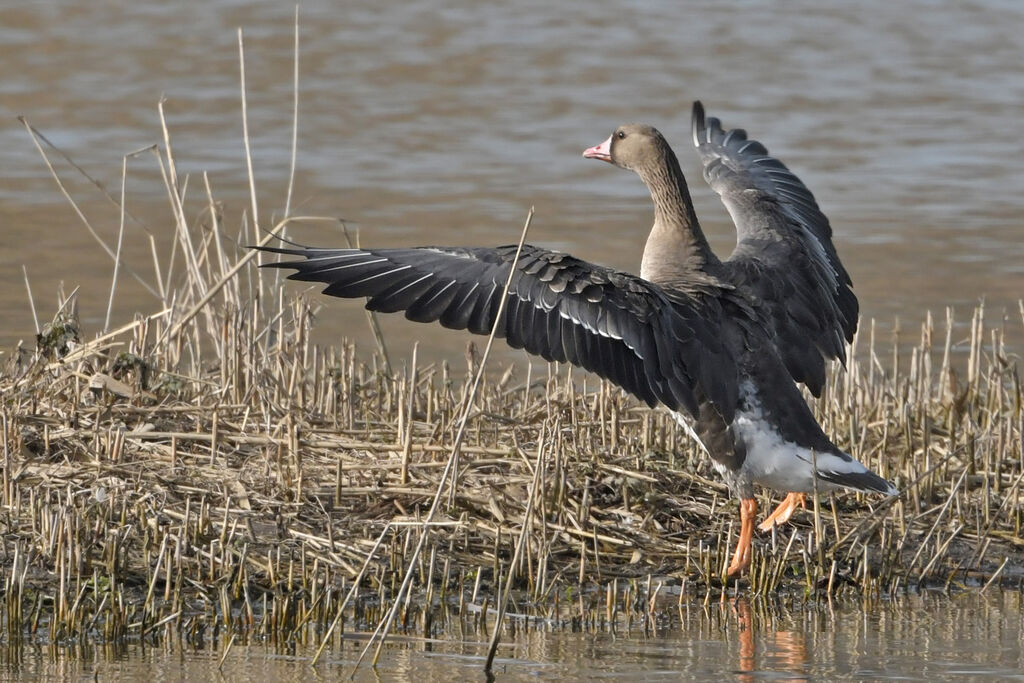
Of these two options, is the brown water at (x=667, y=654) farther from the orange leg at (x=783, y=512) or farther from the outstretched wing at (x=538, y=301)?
the outstretched wing at (x=538, y=301)

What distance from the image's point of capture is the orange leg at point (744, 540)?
273 inches

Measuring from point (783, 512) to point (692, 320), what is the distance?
1.06 meters

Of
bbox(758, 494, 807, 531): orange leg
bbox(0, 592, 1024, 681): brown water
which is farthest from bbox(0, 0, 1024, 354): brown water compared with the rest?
bbox(0, 592, 1024, 681): brown water

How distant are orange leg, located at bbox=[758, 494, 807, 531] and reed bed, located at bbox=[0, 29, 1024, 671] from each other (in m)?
0.11

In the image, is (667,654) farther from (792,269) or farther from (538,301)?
(792,269)

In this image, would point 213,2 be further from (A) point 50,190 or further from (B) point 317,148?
(A) point 50,190

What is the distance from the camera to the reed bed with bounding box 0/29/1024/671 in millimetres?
6289

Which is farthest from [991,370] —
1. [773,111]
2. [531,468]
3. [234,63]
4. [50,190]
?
[234,63]

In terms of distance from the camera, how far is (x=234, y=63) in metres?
26.6

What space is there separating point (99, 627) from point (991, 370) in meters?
5.79

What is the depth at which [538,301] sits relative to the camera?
690cm

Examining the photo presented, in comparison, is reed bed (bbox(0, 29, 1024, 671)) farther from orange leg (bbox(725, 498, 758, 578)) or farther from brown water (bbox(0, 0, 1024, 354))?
brown water (bbox(0, 0, 1024, 354))

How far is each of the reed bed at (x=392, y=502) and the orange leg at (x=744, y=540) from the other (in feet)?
0.18

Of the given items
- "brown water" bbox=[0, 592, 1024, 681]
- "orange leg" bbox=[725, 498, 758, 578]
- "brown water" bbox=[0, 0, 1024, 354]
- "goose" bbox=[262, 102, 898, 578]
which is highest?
"brown water" bbox=[0, 0, 1024, 354]
